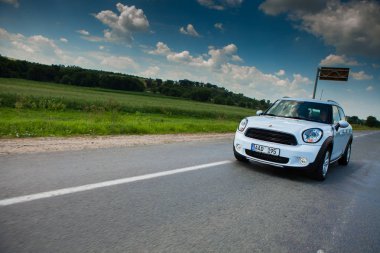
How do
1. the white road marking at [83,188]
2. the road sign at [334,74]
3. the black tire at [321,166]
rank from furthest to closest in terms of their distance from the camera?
the road sign at [334,74]
the black tire at [321,166]
the white road marking at [83,188]

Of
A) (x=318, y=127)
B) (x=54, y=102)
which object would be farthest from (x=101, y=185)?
(x=54, y=102)

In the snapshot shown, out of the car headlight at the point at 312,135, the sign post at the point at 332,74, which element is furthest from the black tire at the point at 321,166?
the sign post at the point at 332,74

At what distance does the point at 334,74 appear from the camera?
30375 mm

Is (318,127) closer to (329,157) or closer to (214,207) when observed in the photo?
(329,157)

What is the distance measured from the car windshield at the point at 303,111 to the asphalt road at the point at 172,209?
153 centimetres

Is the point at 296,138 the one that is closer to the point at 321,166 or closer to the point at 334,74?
the point at 321,166

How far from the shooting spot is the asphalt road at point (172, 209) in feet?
9.11

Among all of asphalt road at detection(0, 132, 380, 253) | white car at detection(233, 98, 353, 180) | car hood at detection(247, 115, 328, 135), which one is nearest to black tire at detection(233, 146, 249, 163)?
white car at detection(233, 98, 353, 180)

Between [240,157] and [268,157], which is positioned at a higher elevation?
[268,157]

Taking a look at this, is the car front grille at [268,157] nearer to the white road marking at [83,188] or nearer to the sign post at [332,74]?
the white road marking at [83,188]

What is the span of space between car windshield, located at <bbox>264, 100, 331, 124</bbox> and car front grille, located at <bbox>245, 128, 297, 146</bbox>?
1227 millimetres

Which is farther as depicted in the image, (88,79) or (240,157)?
(88,79)

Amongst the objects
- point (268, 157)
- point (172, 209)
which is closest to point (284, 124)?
point (268, 157)

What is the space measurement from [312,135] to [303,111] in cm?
128
